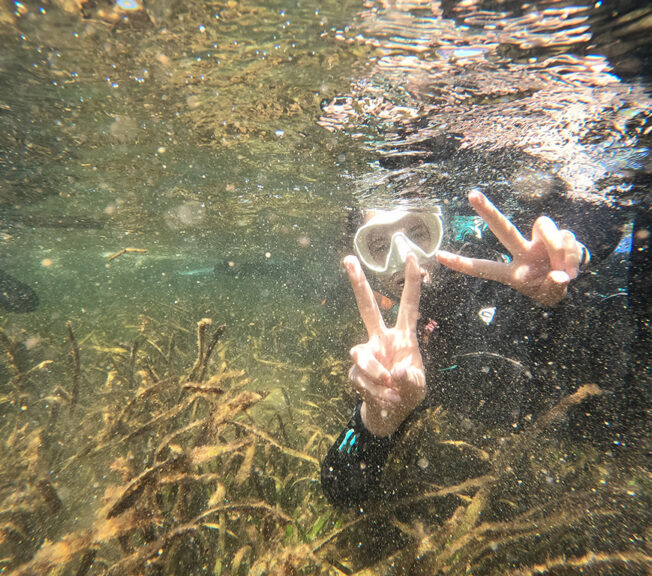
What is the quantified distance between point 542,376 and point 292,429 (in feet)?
12.9

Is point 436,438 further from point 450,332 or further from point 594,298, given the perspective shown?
point 594,298

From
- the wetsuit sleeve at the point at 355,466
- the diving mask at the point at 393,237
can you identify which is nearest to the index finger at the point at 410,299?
the wetsuit sleeve at the point at 355,466

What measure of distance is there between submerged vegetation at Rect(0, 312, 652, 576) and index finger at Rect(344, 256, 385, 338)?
4.16 ft

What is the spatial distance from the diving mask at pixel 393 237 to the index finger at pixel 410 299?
5.75ft

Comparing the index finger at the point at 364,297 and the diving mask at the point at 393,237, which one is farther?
the diving mask at the point at 393,237

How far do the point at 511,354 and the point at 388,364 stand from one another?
1.69m

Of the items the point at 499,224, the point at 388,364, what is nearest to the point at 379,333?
the point at 388,364

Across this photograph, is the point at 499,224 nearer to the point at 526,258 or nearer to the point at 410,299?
the point at 526,258

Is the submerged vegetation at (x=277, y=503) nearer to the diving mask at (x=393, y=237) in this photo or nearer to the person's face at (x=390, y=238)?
the person's face at (x=390, y=238)

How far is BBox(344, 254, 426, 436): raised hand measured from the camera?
228 cm

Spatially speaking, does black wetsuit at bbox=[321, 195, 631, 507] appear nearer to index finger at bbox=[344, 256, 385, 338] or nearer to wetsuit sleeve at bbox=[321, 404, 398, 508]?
wetsuit sleeve at bbox=[321, 404, 398, 508]

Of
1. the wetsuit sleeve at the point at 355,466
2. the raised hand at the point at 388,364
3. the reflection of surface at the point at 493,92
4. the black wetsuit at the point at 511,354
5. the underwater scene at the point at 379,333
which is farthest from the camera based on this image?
the reflection of surface at the point at 493,92

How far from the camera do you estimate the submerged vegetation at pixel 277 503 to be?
2451mm

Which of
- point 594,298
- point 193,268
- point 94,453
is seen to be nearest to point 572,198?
point 594,298
